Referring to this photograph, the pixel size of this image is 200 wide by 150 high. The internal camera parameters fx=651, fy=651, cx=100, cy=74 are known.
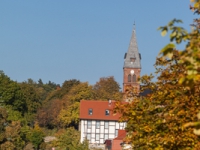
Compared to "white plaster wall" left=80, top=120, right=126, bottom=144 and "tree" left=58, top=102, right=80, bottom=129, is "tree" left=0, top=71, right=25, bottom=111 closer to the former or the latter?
"tree" left=58, top=102, right=80, bottom=129

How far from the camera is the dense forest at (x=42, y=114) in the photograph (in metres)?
71.7

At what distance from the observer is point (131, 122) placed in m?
18.2

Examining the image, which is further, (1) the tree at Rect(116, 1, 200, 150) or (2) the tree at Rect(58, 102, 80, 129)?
(2) the tree at Rect(58, 102, 80, 129)

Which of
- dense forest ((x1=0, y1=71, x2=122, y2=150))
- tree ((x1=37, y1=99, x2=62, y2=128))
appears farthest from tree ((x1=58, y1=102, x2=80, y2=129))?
tree ((x1=37, y1=99, x2=62, y2=128))

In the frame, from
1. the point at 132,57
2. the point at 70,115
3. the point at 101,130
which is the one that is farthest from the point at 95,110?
the point at 132,57

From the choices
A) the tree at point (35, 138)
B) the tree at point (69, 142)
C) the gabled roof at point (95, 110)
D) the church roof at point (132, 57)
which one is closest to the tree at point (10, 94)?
the gabled roof at point (95, 110)

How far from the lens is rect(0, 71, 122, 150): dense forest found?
71688mm

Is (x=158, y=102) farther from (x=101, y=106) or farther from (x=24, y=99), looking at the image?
(x=24, y=99)

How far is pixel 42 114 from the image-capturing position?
348 ft

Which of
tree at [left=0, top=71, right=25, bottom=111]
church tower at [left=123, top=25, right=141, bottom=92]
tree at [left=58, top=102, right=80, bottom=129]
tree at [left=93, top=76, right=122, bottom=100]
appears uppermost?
church tower at [left=123, top=25, right=141, bottom=92]

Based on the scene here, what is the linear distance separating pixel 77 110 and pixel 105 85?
19404 millimetres

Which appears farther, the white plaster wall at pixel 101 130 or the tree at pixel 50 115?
the tree at pixel 50 115

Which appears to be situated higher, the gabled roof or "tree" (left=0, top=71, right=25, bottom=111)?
"tree" (left=0, top=71, right=25, bottom=111)

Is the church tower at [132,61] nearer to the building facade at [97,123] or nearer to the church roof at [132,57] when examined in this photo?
the church roof at [132,57]
